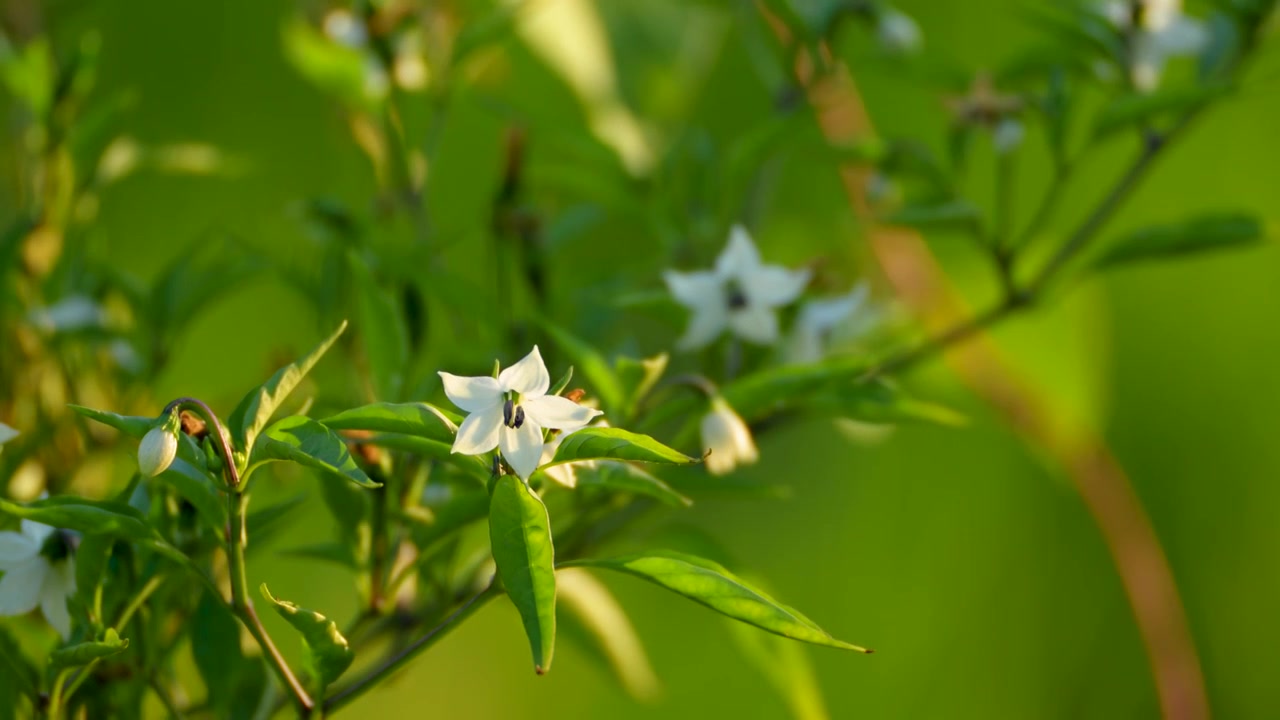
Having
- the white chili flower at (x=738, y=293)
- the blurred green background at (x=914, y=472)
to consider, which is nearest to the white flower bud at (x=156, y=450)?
the white chili flower at (x=738, y=293)

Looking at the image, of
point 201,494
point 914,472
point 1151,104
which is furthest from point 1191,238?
point 914,472

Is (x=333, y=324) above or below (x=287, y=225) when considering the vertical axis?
above

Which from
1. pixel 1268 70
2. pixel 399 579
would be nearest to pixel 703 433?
pixel 399 579

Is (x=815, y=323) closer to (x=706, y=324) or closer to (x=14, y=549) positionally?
(x=706, y=324)

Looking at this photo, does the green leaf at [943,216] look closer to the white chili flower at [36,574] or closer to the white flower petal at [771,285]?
the white flower petal at [771,285]

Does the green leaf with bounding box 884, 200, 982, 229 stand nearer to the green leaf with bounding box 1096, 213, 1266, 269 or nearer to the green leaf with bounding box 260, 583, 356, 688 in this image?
the green leaf with bounding box 1096, 213, 1266, 269

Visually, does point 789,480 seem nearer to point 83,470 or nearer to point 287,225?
point 287,225
